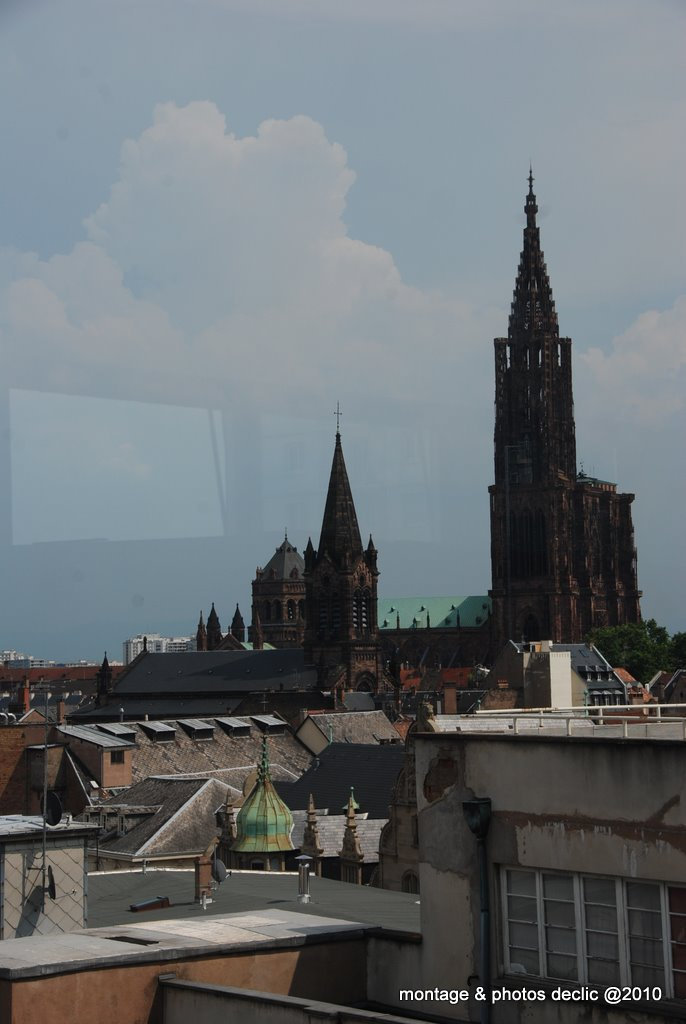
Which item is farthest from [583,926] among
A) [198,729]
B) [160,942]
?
[198,729]

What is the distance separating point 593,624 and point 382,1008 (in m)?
152

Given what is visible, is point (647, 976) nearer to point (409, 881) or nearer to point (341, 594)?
point (409, 881)

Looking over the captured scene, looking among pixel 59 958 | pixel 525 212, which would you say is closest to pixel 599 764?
pixel 59 958

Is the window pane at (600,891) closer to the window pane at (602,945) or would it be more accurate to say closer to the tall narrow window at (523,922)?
the window pane at (602,945)

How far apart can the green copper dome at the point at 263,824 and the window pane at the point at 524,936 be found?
3596cm

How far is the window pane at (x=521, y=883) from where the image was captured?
39.1ft

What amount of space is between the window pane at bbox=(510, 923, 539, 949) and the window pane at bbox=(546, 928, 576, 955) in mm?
137

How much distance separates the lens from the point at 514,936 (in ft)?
39.7

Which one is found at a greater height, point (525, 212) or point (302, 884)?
point (525, 212)

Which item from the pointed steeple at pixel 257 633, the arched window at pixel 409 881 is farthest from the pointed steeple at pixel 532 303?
the arched window at pixel 409 881

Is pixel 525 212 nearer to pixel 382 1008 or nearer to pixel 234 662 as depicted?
pixel 234 662

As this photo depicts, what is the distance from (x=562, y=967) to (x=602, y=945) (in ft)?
1.47

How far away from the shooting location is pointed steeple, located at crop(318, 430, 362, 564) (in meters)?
129

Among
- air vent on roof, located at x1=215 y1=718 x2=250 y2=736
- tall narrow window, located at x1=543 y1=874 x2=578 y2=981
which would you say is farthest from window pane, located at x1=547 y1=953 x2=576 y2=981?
air vent on roof, located at x1=215 y1=718 x2=250 y2=736
